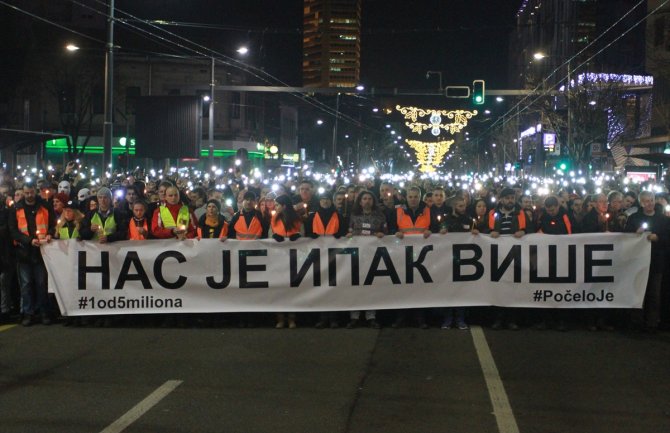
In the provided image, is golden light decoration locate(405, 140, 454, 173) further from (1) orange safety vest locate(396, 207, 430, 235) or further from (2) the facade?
(1) orange safety vest locate(396, 207, 430, 235)

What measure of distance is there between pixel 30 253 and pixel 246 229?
2.74 m

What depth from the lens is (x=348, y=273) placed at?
11.3 meters

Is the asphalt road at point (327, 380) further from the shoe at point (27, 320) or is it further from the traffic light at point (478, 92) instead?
the traffic light at point (478, 92)

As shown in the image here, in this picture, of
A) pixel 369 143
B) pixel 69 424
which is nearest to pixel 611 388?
pixel 69 424

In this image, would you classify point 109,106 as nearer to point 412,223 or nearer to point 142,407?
point 412,223

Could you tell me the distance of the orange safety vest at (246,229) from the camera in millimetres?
11469

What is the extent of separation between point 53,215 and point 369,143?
92684 millimetres

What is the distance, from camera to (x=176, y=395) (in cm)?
767

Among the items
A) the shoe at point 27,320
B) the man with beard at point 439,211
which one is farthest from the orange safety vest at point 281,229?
the shoe at point 27,320

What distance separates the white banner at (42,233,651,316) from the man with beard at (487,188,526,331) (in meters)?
0.24

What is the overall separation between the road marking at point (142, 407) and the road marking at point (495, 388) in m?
2.78

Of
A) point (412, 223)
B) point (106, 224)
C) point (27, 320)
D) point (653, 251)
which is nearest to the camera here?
point (653, 251)

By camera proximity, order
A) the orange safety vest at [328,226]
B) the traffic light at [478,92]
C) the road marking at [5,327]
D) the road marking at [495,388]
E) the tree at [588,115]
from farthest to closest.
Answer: the tree at [588,115] → the traffic light at [478,92] → the orange safety vest at [328,226] → the road marking at [5,327] → the road marking at [495,388]

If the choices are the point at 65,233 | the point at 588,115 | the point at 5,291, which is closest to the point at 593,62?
the point at 588,115
